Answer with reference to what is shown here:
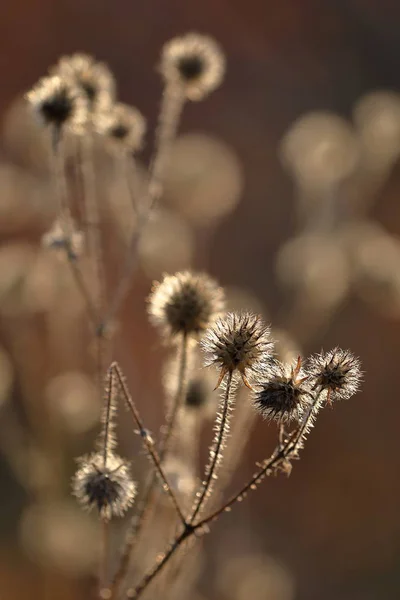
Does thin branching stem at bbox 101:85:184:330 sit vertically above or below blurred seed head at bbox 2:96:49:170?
below

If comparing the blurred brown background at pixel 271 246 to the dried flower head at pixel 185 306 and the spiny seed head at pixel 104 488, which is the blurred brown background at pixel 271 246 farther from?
the spiny seed head at pixel 104 488

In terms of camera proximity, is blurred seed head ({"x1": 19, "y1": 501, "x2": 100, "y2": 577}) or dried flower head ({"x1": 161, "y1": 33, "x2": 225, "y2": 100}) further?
blurred seed head ({"x1": 19, "y1": 501, "x2": 100, "y2": 577})

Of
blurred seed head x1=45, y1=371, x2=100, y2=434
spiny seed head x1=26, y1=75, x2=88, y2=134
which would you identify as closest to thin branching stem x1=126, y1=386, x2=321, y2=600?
spiny seed head x1=26, y1=75, x2=88, y2=134

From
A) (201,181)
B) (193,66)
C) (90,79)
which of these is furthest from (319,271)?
(90,79)

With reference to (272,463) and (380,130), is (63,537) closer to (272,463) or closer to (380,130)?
(272,463)

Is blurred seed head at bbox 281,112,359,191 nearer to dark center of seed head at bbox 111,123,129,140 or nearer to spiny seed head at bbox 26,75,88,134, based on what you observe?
dark center of seed head at bbox 111,123,129,140

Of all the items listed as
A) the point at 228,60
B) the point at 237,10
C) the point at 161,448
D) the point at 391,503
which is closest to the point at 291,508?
the point at 391,503

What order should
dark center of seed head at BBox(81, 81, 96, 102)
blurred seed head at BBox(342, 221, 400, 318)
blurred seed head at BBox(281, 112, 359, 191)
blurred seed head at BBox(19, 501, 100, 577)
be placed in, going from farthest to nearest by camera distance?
blurred seed head at BBox(281, 112, 359, 191)
blurred seed head at BBox(19, 501, 100, 577)
blurred seed head at BBox(342, 221, 400, 318)
dark center of seed head at BBox(81, 81, 96, 102)
